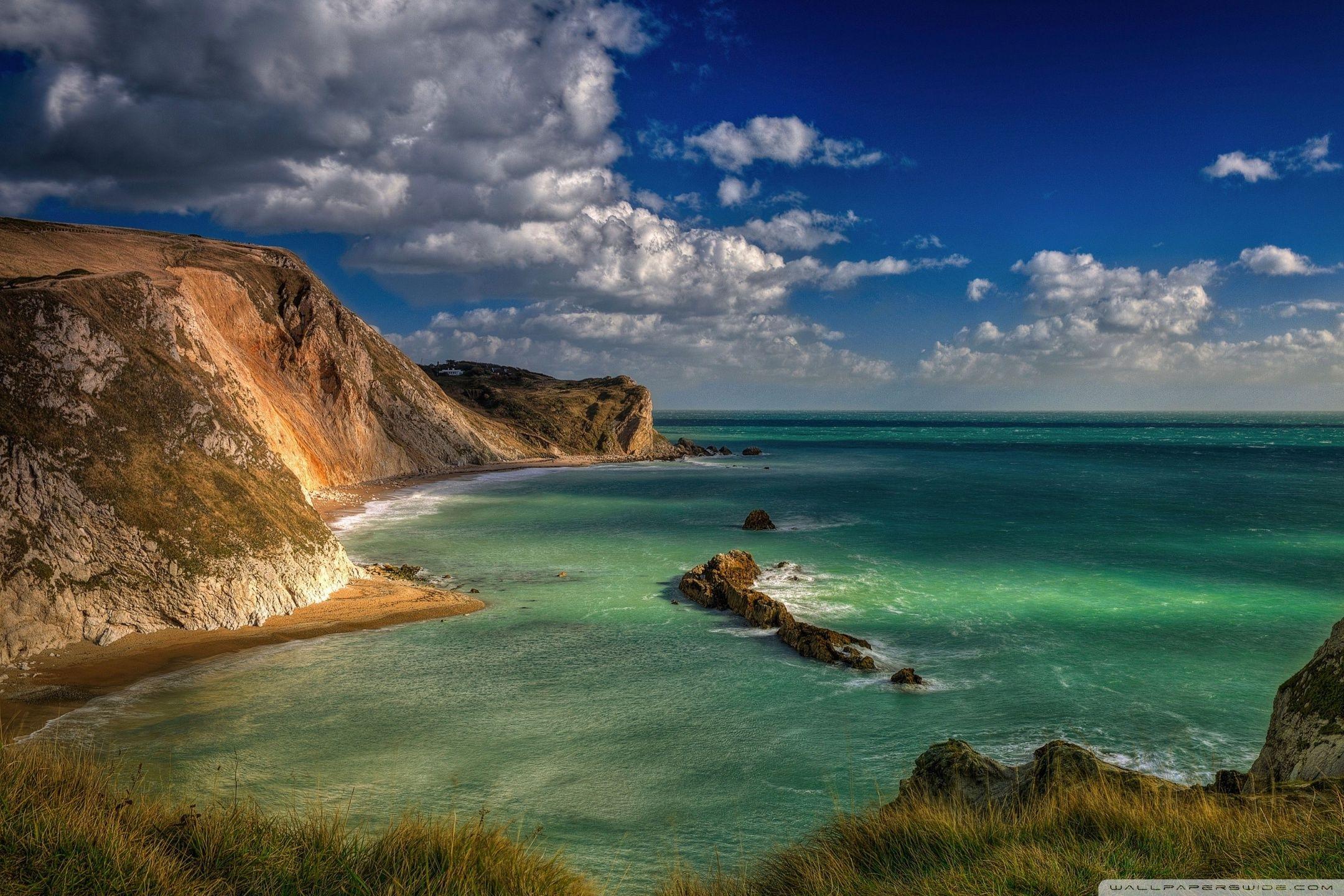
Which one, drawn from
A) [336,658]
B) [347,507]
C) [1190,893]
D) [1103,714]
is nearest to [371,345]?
[347,507]

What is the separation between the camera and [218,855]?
523cm

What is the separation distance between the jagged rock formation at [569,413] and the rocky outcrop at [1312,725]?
2644 inches

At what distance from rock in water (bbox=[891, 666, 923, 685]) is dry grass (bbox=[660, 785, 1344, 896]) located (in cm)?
715

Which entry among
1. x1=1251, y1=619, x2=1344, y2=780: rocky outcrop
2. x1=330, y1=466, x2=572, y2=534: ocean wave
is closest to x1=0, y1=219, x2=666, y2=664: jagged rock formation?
x1=330, y1=466, x2=572, y2=534: ocean wave

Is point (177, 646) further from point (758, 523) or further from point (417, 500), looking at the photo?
point (417, 500)

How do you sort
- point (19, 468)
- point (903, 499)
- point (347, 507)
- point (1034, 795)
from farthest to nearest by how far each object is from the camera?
1. point (903, 499)
2. point (347, 507)
3. point (19, 468)
4. point (1034, 795)

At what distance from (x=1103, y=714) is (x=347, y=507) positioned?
107ft

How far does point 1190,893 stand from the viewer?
3.98 meters

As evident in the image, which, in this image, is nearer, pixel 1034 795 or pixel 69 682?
pixel 1034 795

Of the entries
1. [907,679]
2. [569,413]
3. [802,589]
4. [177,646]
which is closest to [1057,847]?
[907,679]

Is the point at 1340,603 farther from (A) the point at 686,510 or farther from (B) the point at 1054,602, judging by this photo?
(A) the point at 686,510

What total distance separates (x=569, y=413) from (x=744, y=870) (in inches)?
2995

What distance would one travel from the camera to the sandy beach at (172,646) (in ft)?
36.9

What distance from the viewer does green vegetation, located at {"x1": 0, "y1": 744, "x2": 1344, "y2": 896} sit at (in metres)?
4.64
